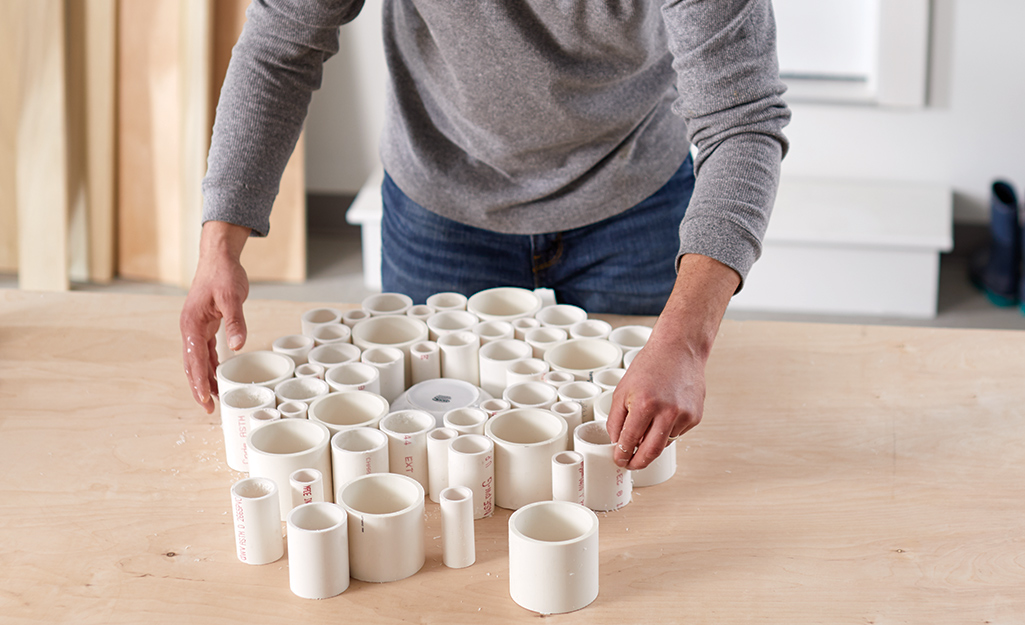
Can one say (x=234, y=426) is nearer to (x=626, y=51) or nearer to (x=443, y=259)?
(x=443, y=259)

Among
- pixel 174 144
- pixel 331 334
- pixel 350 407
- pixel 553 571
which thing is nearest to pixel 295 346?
pixel 331 334

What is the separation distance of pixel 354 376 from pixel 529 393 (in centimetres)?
20

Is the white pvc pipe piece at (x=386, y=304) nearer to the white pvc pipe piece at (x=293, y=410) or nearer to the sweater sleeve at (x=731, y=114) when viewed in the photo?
the white pvc pipe piece at (x=293, y=410)

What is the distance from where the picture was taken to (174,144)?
2.90 metres

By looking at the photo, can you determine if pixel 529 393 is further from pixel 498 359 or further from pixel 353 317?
pixel 353 317

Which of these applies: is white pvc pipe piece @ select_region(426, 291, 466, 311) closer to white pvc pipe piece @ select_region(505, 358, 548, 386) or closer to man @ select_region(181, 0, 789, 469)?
man @ select_region(181, 0, 789, 469)

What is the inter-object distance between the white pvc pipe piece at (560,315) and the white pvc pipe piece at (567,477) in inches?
12.4

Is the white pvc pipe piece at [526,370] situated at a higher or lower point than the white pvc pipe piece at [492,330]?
lower

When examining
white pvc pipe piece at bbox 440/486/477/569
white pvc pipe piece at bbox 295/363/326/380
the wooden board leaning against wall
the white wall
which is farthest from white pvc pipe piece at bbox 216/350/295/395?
the white wall

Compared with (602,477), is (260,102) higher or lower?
higher

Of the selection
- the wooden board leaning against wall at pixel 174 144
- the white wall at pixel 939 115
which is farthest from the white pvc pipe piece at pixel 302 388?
the white wall at pixel 939 115

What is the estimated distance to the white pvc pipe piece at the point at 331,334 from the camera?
1.14 meters

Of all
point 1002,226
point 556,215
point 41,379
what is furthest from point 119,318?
point 1002,226

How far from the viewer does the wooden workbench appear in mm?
781
